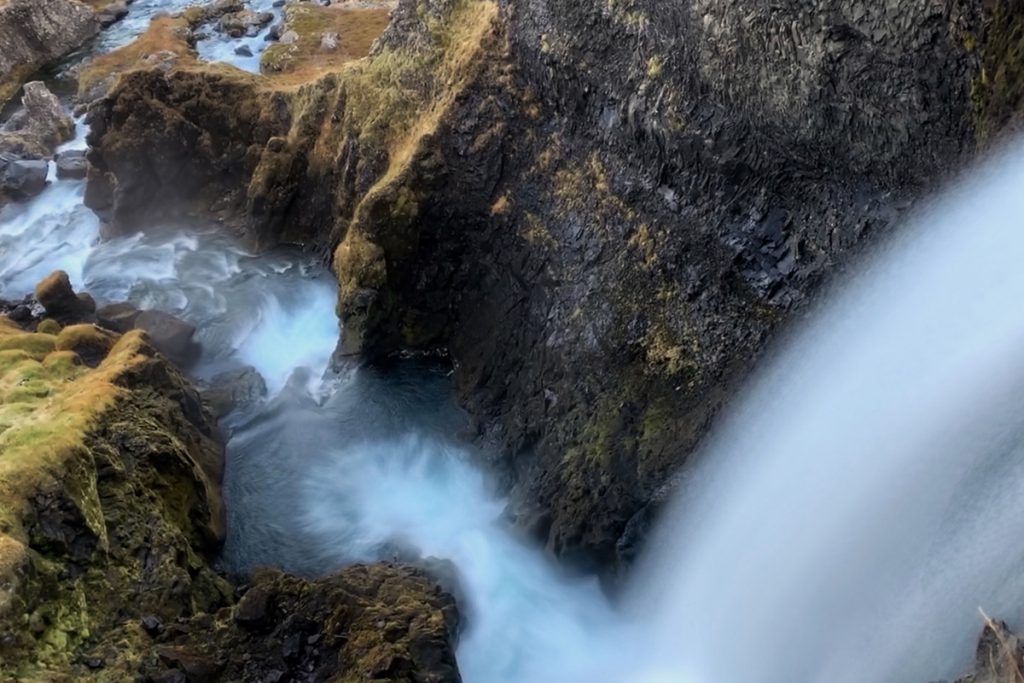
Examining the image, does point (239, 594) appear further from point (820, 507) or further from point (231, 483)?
point (820, 507)

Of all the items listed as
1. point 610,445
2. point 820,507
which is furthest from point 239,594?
point 820,507

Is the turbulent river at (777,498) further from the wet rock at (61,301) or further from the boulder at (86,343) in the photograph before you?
the wet rock at (61,301)

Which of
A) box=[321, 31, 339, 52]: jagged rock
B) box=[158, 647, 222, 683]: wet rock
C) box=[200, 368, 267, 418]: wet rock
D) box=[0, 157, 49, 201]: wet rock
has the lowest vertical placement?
box=[0, 157, 49, 201]: wet rock

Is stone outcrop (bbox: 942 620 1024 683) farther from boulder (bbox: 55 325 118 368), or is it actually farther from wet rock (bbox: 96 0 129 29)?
wet rock (bbox: 96 0 129 29)

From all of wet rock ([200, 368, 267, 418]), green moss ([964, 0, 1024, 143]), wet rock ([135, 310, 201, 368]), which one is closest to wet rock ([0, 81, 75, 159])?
wet rock ([135, 310, 201, 368])

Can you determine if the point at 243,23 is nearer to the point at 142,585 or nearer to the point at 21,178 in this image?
the point at 21,178

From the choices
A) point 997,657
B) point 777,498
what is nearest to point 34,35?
point 777,498
